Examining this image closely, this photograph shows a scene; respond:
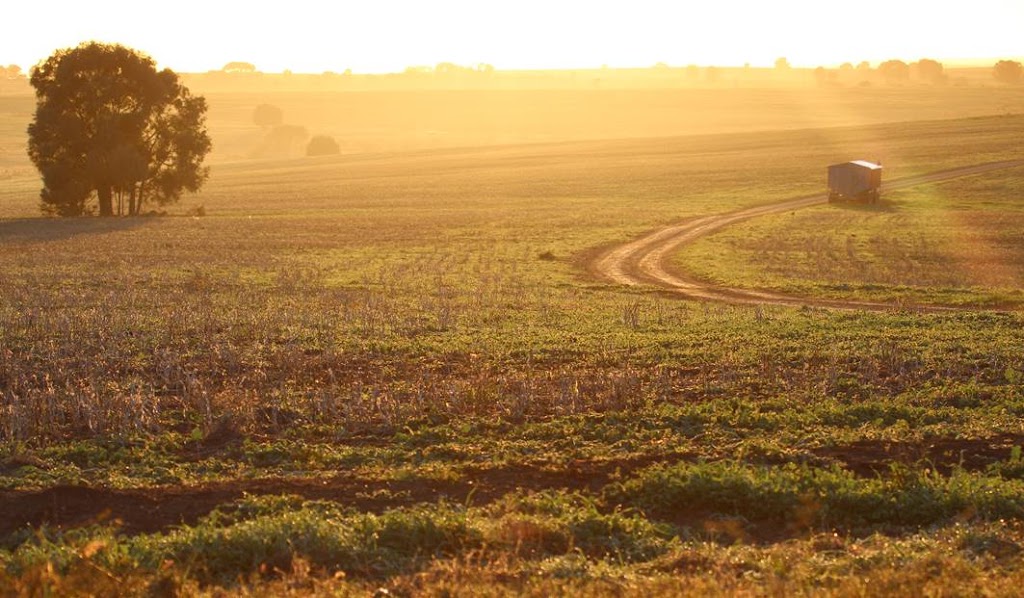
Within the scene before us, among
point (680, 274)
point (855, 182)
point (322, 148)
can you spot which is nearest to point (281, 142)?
point (322, 148)

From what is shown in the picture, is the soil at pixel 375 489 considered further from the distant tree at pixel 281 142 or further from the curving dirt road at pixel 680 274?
the distant tree at pixel 281 142

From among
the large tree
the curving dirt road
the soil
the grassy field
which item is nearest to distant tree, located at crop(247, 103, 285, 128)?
the large tree

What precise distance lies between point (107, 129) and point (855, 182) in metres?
38.6

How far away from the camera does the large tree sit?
59.7 meters

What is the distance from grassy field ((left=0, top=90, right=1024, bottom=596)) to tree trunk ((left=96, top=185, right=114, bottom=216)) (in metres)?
30.7

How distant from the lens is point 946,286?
3052 centimetres

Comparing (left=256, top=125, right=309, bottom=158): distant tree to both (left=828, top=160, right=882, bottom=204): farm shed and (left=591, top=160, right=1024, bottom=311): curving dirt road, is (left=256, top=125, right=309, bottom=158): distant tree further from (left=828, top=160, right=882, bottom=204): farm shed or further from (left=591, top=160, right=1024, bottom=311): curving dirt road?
(left=828, top=160, right=882, bottom=204): farm shed

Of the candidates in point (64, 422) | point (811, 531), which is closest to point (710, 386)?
point (811, 531)

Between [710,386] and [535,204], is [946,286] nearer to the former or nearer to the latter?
[710,386]

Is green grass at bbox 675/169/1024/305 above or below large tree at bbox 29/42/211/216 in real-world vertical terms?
below

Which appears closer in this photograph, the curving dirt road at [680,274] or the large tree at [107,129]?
the curving dirt road at [680,274]

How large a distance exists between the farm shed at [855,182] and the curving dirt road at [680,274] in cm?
152

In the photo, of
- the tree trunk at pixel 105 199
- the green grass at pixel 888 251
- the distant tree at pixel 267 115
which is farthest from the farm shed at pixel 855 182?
the distant tree at pixel 267 115

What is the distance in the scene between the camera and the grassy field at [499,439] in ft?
28.7
